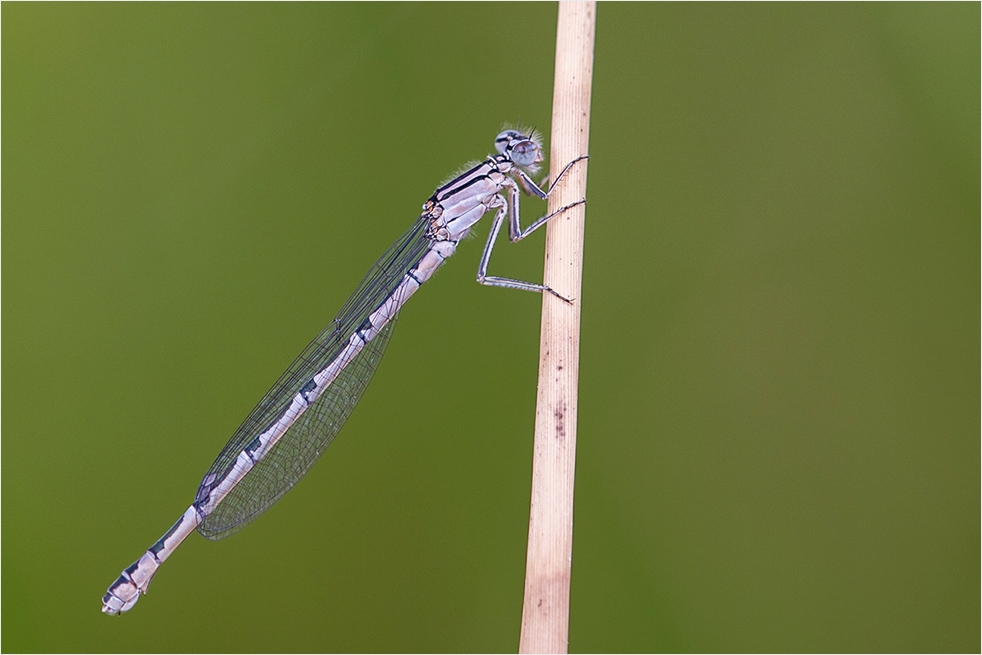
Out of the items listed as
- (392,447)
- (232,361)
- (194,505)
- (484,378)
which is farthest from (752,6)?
(194,505)

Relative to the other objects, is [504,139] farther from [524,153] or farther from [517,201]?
[517,201]

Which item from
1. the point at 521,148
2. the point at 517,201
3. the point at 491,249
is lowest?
→ the point at 491,249

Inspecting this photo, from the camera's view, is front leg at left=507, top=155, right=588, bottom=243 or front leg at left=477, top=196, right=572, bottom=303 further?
front leg at left=477, top=196, right=572, bottom=303

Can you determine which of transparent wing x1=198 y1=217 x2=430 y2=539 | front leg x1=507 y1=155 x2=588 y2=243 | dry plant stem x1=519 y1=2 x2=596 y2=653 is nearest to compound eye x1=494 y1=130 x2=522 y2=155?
front leg x1=507 y1=155 x2=588 y2=243

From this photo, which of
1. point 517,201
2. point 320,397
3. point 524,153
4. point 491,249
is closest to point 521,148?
point 524,153

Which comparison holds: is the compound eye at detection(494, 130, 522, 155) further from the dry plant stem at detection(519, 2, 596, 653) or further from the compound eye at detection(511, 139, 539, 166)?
the dry plant stem at detection(519, 2, 596, 653)

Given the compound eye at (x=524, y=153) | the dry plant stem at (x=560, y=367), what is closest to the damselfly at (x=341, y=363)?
the compound eye at (x=524, y=153)

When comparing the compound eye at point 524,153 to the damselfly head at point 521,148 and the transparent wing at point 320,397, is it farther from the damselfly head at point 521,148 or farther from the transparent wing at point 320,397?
the transparent wing at point 320,397
